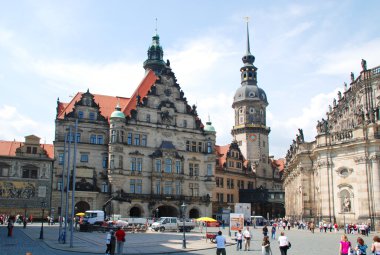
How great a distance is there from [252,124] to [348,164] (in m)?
49.7

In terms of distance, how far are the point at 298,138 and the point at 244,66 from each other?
1792 inches

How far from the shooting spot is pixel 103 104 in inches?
2844

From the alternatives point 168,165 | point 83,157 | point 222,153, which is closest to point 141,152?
point 168,165

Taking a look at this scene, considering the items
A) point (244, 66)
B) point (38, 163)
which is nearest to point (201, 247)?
point (38, 163)

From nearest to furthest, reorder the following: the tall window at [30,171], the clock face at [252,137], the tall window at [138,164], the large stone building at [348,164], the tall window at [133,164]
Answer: the large stone building at [348,164] → the tall window at [30,171] → the tall window at [133,164] → the tall window at [138,164] → the clock face at [252,137]

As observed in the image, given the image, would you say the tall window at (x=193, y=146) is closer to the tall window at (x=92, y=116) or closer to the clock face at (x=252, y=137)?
the tall window at (x=92, y=116)

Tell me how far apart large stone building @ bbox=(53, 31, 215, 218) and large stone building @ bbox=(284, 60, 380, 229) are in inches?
783

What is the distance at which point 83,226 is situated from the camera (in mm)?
46281

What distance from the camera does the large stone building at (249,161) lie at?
89.2 m

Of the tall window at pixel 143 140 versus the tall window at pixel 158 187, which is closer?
the tall window at pixel 158 187

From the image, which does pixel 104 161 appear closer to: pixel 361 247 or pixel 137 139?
pixel 137 139

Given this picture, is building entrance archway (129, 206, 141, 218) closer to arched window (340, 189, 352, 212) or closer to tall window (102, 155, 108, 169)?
tall window (102, 155, 108, 169)

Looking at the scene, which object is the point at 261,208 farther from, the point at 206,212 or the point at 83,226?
the point at 83,226

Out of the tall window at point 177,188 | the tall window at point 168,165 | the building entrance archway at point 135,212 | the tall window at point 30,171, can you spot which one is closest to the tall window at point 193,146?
the tall window at point 168,165
